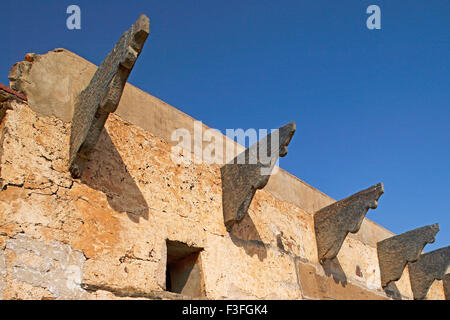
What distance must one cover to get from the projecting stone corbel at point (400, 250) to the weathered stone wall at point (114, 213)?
1964 millimetres

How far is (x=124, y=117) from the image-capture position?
14.7 ft

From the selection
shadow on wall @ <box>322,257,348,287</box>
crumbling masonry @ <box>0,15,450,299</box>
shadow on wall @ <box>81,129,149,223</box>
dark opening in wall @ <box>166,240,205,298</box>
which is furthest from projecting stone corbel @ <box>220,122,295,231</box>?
shadow on wall @ <box>322,257,348,287</box>

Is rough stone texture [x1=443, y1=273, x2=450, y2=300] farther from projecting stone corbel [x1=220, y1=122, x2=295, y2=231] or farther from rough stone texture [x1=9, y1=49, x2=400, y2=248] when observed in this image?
projecting stone corbel [x1=220, y1=122, x2=295, y2=231]

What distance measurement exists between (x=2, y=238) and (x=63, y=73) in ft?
5.02

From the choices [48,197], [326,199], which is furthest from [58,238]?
[326,199]

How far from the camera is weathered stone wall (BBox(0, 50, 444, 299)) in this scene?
11.2ft

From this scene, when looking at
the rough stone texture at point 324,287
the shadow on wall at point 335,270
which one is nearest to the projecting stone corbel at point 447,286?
the rough stone texture at point 324,287

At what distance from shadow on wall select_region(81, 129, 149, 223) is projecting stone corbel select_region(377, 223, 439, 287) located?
452cm

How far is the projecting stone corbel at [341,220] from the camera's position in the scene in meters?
6.18

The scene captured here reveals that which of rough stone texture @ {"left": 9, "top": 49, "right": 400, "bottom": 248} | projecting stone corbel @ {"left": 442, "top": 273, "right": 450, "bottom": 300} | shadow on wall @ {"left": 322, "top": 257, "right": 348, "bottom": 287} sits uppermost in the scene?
rough stone texture @ {"left": 9, "top": 49, "right": 400, "bottom": 248}

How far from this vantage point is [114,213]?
397cm

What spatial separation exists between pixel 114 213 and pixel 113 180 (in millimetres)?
290

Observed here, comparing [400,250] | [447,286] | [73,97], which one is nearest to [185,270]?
[73,97]
